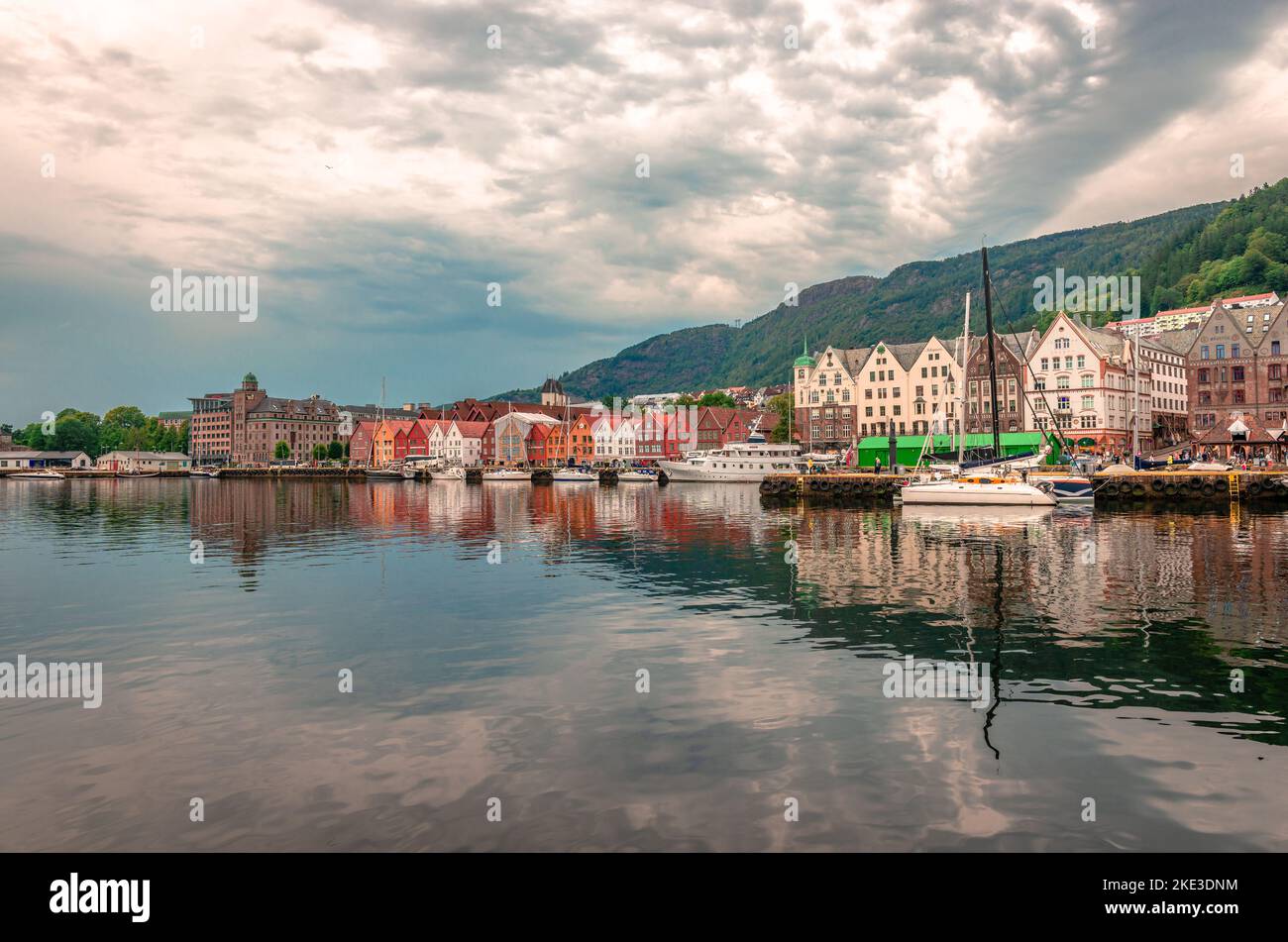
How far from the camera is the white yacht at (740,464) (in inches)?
4572

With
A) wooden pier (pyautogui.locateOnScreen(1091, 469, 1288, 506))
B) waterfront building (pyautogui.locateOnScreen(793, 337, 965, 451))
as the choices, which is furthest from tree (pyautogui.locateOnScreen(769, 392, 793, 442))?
wooden pier (pyautogui.locateOnScreen(1091, 469, 1288, 506))

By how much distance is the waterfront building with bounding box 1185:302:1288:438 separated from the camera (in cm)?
9569

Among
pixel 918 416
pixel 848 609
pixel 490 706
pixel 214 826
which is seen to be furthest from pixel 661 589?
pixel 918 416

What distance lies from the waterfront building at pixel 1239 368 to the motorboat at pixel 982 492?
51.1m

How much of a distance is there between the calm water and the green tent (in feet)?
220

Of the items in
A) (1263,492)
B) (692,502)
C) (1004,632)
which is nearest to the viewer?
(1004,632)

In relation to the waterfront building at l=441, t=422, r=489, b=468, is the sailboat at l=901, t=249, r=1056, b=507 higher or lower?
lower

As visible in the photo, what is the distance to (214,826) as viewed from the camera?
9586 mm

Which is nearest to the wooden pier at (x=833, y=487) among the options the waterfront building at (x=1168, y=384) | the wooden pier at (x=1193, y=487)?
the wooden pier at (x=1193, y=487)

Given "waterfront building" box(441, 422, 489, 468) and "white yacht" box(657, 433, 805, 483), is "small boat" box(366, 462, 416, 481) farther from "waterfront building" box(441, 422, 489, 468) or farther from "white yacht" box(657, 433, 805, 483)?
"white yacht" box(657, 433, 805, 483)

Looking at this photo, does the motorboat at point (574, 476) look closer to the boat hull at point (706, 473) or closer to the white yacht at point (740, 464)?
the boat hull at point (706, 473)
